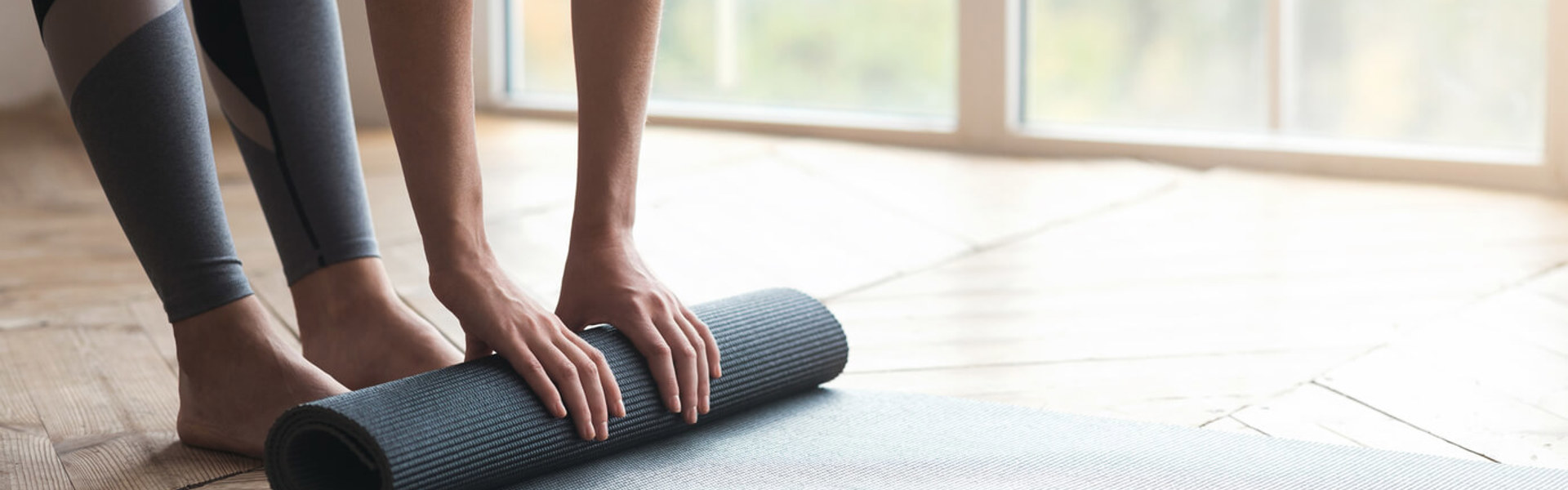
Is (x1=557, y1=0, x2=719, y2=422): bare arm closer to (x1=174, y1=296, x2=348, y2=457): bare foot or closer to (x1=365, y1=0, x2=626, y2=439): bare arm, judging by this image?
(x1=365, y1=0, x2=626, y2=439): bare arm

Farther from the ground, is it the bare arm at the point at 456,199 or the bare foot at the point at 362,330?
the bare arm at the point at 456,199

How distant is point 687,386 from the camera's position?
1.10 metres

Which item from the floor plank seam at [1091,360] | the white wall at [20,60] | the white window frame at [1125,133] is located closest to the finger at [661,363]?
the floor plank seam at [1091,360]

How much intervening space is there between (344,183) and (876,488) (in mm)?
603

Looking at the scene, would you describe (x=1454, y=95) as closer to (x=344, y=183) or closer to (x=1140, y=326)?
(x=1140, y=326)

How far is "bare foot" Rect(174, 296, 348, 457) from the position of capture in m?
1.12

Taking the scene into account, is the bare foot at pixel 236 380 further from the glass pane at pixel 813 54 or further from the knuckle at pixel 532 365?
the glass pane at pixel 813 54

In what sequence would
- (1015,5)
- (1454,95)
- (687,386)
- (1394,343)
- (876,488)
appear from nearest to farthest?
1. (876,488)
2. (687,386)
3. (1394,343)
4. (1454,95)
5. (1015,5)

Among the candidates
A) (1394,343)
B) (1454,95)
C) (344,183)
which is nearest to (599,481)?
(344,183)

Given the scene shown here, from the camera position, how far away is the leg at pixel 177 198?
3.59 feet

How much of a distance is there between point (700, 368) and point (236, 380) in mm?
375

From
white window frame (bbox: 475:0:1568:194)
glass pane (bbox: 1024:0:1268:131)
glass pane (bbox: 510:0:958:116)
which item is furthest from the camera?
glass pane (bbox: 510:0:958:116)

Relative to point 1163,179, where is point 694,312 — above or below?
above

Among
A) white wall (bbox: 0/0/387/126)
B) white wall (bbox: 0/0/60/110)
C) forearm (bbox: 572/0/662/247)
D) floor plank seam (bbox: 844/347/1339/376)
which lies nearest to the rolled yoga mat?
forearm (bbox: 572/0/662/247)
